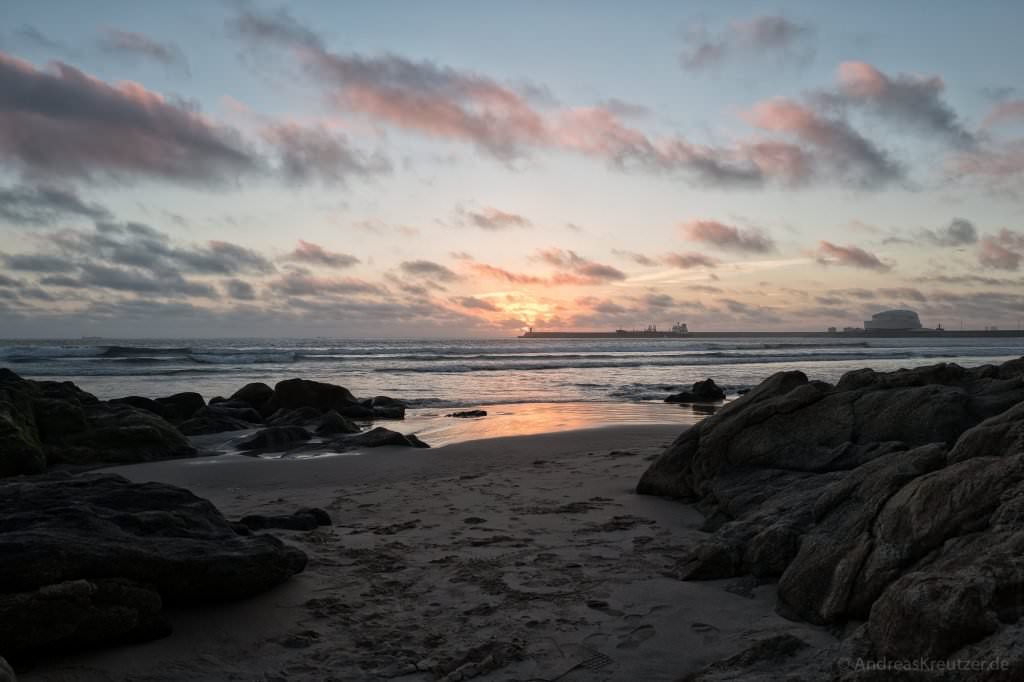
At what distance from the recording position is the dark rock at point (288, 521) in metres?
7.36

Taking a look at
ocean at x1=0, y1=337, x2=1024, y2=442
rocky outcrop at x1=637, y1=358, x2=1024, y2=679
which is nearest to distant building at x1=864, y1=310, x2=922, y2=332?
ocean at x1=0, y1=337, x2=1024, y2=442

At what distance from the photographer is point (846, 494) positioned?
5.37 meters

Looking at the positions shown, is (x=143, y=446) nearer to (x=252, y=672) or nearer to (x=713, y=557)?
(x=252, y=672)

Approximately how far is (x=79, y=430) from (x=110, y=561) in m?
10.4

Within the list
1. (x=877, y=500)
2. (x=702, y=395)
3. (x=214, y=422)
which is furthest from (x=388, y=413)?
(x=877, y=500)

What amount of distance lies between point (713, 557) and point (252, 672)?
357cm

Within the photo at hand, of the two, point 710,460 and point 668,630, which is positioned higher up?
point 710,460

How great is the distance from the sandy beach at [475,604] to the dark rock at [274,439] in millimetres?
4619

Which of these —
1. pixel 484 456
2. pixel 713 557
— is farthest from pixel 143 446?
pixel 713 557

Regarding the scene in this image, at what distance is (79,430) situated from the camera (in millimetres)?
13242

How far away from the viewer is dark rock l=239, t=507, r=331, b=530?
736 cm

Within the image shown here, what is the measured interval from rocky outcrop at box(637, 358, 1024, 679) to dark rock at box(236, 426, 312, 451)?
8.26 m

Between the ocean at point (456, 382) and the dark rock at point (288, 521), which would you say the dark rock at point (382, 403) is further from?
the dark rock at point (288, 521)

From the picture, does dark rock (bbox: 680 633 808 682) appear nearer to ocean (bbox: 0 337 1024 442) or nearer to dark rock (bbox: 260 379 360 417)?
ocean (bbox: 0 337 1024 442)
